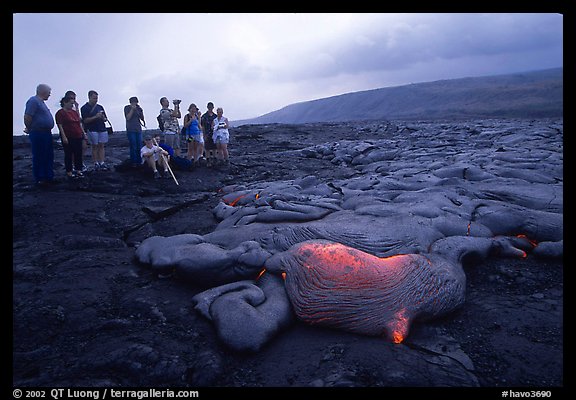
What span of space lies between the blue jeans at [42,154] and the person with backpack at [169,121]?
3007 millimetres

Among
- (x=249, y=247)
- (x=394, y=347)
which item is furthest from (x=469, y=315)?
(x=249, y=247)

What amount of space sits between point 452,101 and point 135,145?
6188cm

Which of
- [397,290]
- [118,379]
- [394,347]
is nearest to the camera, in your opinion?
[118,379]

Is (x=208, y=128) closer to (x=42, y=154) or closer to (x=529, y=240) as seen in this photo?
(x=42, y=154)

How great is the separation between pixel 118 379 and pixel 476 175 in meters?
7.00

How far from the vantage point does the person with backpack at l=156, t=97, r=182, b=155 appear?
31.3 ft

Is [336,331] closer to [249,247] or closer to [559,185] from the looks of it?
[249,247]

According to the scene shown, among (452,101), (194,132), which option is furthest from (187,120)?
(452,101)

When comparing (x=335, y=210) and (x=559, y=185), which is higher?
(x=559, y=185)

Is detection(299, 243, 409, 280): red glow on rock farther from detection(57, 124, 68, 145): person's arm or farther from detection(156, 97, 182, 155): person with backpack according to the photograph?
detection(156, 97, 182, 155): person with backpack

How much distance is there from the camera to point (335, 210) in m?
5.62

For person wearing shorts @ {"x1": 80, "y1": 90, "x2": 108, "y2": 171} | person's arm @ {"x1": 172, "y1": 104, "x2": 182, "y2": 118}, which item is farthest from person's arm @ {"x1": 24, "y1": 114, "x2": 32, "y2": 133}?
person's arm @ {"x1": 172, "y1": 104, "x2": 182, "y2": 118}

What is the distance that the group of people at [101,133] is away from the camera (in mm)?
7047

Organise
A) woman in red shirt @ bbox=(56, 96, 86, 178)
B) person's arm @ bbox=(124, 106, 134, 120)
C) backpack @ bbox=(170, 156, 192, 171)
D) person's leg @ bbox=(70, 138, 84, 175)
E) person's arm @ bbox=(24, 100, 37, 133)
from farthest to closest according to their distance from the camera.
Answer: backpack @ bbox=(170, 156, 192, 171) → person's arm @ bbox=(124, 106, 134, 120) → person's leg @ bbox=(70, 138, 84, 175) → woman in red shirt @ bbox=(56, 96, 86, 178) → person's arm @ bbox=(24, 100, 37, 133)
